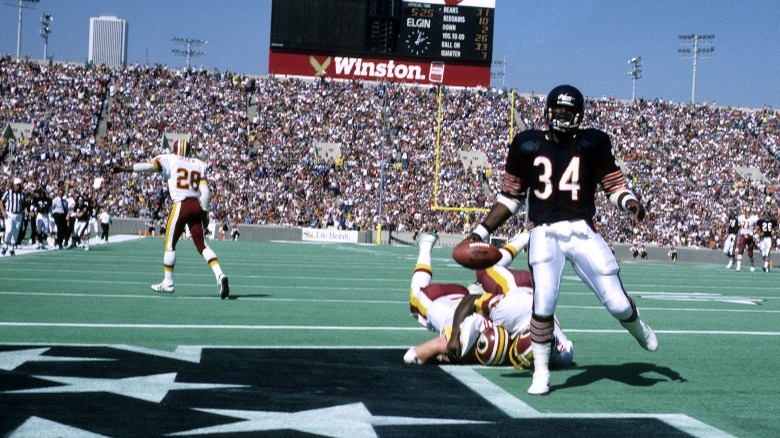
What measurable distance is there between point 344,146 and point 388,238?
604 centimetres

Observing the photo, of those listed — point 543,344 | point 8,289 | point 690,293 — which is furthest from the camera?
point 690,293

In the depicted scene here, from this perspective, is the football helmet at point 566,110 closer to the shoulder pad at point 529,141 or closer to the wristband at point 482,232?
the shoulder pad at point 529,141

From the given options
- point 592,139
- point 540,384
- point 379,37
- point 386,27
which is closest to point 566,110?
point 592,139

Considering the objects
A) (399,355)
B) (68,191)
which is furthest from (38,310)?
(68,191)

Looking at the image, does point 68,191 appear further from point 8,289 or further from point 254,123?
point 254,123

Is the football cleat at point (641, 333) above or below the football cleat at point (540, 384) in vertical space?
above

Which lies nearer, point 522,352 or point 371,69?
point 522,352

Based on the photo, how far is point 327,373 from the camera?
5578 mm

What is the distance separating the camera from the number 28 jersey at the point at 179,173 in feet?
34.4

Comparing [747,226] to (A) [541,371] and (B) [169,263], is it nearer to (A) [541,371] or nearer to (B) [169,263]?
(B) [169,263]

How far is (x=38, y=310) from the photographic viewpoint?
8555 millimetres

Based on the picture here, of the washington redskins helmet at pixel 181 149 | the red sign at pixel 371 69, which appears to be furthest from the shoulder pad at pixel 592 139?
the red sign at pixel 371 69

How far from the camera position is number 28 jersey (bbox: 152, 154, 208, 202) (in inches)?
413

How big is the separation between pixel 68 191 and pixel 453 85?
2530 centimetres
